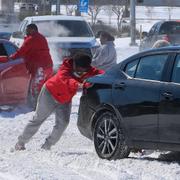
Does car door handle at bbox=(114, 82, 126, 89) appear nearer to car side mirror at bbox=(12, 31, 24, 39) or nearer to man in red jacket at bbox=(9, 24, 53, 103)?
man in red jacket at bbox=(9, 24, 53, 103)

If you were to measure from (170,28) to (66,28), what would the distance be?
646 cm

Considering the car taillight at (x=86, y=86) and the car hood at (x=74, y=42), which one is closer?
the car taillight at (x=86, y=86)

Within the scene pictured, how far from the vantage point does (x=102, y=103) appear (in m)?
8.82

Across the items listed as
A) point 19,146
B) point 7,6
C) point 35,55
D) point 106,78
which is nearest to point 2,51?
point 35,55

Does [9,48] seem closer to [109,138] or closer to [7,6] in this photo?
[109,138]

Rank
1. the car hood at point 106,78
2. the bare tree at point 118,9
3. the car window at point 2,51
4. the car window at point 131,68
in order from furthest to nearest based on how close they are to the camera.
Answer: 1. the bare tree at point 118,9
2. the car window at point 2,51
3. the car hood at point 106,78
4. the car window at point 131,68

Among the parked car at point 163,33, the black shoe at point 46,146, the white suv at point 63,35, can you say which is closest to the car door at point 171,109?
the black shoe at point 46,146

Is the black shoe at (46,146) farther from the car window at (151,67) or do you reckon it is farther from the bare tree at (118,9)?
the bare tree at (118,9)

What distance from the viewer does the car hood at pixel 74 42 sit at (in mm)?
18703

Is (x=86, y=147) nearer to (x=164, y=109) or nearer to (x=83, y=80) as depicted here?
(x=83, y=80)

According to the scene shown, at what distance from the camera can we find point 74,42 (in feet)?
61.8

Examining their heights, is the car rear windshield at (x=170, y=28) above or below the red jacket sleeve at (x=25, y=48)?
below

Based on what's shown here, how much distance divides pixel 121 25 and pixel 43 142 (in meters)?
48.1

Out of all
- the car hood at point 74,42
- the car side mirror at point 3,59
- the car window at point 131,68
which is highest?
the car window at point 131,68
